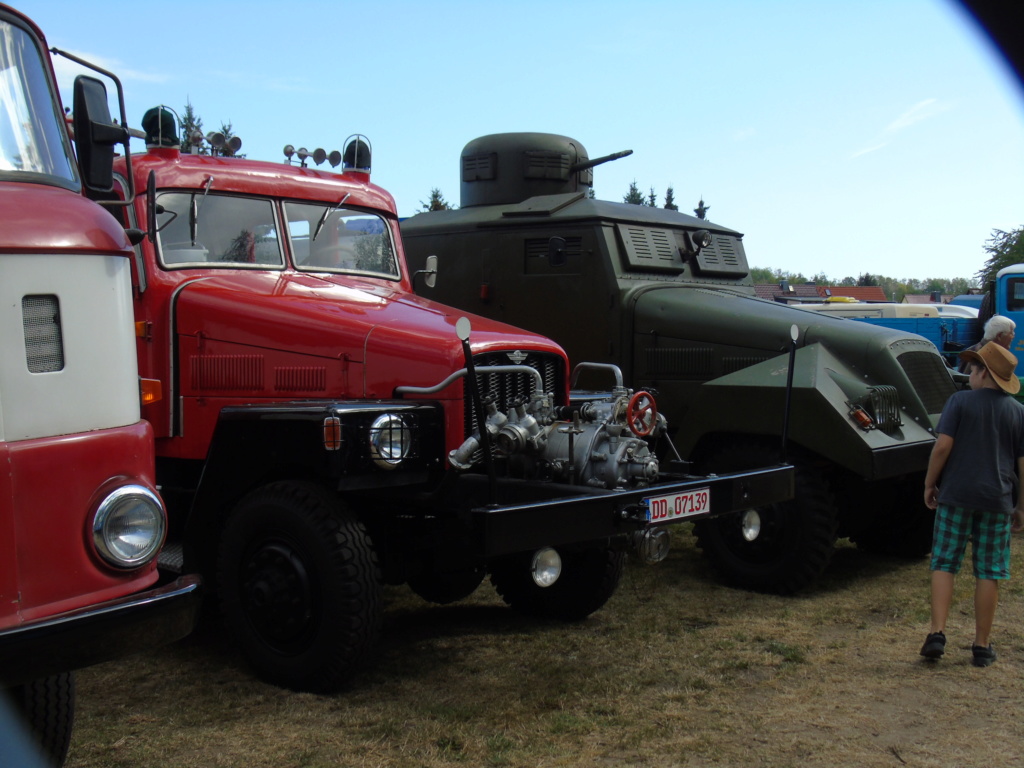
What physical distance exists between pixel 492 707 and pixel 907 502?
420 cm

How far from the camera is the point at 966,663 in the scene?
4.77 metres

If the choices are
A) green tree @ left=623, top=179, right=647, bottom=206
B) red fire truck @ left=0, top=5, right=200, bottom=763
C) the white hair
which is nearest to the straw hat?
the white hair

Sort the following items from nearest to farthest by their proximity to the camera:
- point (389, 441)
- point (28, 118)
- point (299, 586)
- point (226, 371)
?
point (28, 118) < point (389, 441) < point (299, 586) < point (226, 371)

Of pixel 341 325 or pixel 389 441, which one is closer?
pixel 389 441

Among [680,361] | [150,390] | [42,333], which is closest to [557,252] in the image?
[680,361]

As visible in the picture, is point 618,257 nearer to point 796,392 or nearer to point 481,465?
point 796,392

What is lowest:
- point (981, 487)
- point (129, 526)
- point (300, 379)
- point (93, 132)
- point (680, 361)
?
point (981, 487)

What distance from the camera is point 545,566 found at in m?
4.25

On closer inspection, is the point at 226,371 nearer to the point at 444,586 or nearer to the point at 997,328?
the point at 444,586

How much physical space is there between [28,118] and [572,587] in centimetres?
353

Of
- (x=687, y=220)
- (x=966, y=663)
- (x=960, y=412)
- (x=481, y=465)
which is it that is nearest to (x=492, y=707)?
(x=481, y=465)

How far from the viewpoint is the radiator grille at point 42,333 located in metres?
2.70

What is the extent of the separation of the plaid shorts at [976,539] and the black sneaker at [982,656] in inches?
12.9

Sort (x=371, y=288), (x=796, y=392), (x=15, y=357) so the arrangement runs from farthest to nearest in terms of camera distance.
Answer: (x=796, y=392) < (x=371, y=288) < (x=15, y=357)
